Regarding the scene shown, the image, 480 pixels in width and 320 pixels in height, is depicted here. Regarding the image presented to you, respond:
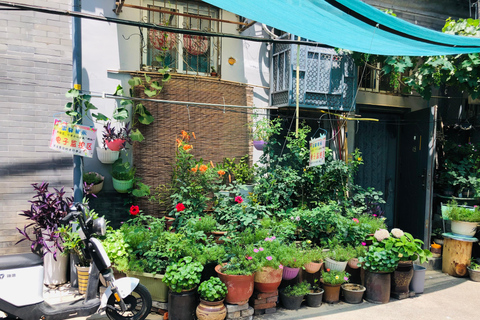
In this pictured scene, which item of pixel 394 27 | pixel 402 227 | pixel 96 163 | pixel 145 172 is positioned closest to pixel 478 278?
pixel 402 227

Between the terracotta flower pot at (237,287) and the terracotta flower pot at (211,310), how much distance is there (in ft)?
0.52

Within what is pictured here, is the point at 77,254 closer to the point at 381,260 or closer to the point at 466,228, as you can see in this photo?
the point at 381,260

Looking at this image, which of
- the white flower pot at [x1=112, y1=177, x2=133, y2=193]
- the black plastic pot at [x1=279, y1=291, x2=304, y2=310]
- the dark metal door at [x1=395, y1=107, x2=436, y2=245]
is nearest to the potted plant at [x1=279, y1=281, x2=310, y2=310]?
the black plastic pot at [x1=279, y1=291, x2=304, y2=310]

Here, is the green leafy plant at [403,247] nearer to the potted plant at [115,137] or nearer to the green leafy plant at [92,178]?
the potted plant at [115,137]

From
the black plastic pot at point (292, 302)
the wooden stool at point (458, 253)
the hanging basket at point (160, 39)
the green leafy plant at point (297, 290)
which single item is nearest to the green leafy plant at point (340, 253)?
the green leafy plant at point (297, 290)

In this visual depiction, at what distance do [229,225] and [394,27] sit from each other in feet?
11.4

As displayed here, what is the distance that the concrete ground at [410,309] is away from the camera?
196 inches

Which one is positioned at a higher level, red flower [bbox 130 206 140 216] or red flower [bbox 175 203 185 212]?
red flower [bbox 175 203 185 212]

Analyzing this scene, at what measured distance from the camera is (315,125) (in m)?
8.09

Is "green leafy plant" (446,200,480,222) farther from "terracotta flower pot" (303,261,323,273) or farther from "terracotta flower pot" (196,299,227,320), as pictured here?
"terracotta flower pot" (196,299,227,320)

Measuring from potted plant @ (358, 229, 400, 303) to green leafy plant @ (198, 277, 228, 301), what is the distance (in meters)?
2.30

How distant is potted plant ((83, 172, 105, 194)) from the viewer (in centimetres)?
601

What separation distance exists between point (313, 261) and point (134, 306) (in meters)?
2.54

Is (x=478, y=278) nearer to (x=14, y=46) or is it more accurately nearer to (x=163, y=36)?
(x=163, y=36)
